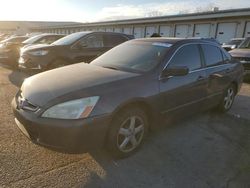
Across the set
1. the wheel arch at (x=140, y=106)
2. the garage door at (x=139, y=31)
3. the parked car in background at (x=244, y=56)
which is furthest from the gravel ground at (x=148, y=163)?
the garage door at (x=139, y=31)

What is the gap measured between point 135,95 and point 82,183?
1253 mm

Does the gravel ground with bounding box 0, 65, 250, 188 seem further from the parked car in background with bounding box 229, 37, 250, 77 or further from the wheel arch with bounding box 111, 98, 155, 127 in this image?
the parked car in background with bounding box 229, 37, 250, 77

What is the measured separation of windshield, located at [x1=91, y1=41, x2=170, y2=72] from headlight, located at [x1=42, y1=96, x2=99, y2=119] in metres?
1.12

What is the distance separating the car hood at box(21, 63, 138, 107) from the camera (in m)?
2.92

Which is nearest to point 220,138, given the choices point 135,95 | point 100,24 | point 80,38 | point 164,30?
point 135,95

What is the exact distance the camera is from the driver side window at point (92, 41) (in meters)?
7.69

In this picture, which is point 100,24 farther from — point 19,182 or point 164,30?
point 19,182

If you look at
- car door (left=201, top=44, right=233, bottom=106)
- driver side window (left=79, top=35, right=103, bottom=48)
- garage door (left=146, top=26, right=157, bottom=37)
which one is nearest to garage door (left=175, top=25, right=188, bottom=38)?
garage door (left=146, top=26, right=157, bottom=37)

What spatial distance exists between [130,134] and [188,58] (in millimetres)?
1760

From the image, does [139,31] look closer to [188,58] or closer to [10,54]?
[10,54]

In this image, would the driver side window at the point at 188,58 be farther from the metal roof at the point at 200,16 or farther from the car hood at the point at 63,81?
the metal roof at the point at 200,16

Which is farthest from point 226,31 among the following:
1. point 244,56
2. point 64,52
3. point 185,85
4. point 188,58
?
point 185,85

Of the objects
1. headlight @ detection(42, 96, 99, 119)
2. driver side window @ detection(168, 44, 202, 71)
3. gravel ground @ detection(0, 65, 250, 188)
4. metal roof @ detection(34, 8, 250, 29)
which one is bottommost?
gravel ground @ detection(0, 65, 250, 188)

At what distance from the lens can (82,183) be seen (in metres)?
2.71
